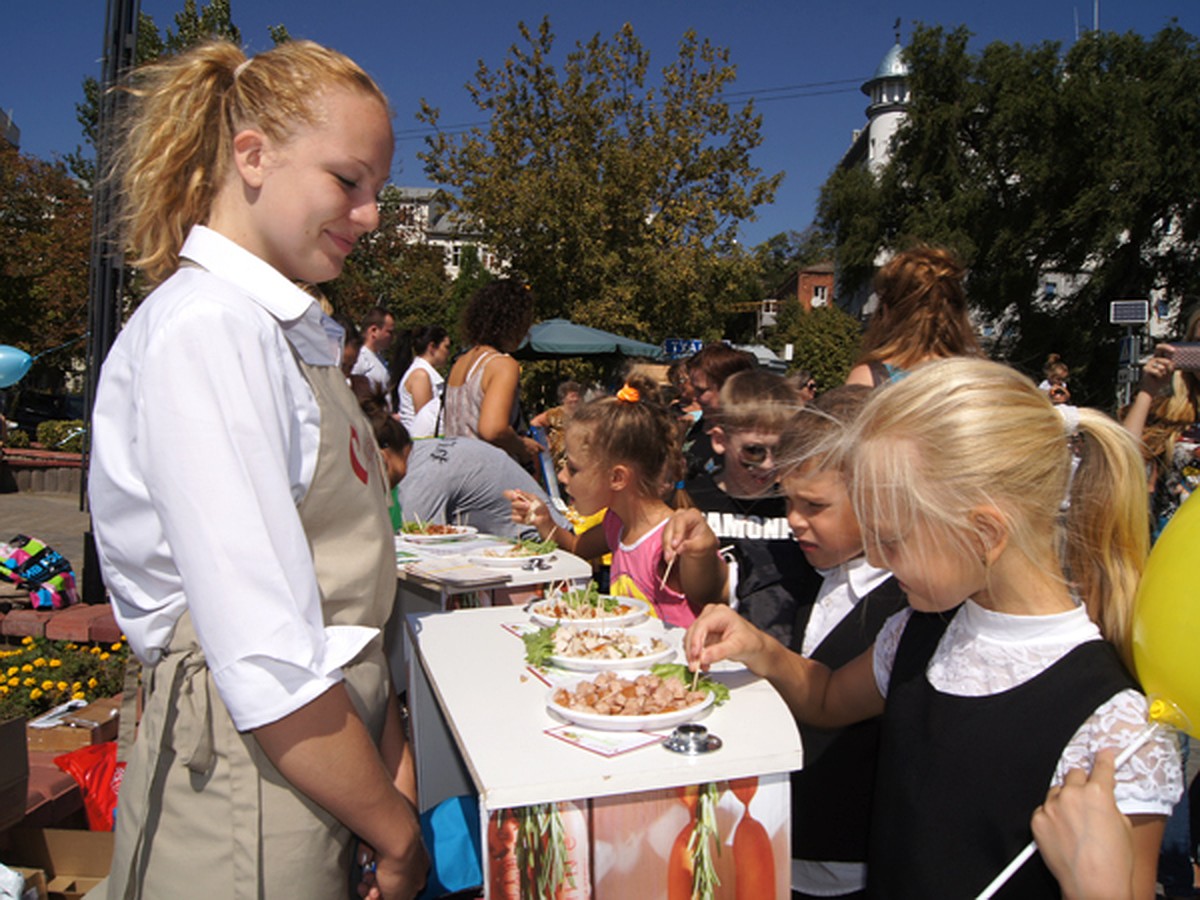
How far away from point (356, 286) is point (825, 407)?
1883 centimetres

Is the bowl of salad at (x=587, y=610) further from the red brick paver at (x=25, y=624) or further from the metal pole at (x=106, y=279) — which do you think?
the metal pole at (x=106, y=279)

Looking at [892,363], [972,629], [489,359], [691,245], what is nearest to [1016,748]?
[972,629]

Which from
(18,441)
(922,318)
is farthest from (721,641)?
(18,441)

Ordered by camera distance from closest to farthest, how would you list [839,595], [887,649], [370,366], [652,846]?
[652,846]
[887,649]
[839,595]
[370,366]

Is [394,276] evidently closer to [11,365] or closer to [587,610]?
[11,365]

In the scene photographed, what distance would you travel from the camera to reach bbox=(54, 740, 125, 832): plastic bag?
2910 mm

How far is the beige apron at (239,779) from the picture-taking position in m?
1.25

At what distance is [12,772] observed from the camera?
2447mm

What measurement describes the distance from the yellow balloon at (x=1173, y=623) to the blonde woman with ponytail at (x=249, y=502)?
3.54 feet

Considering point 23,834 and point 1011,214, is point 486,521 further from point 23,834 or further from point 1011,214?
point 1011,214

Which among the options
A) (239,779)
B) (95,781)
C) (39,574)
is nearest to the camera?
(239,779)

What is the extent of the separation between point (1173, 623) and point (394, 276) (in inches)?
944

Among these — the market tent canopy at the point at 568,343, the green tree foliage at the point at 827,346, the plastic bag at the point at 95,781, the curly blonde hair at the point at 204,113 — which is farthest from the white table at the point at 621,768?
the green tree foliage at the point at 827,346

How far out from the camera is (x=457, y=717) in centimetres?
173
